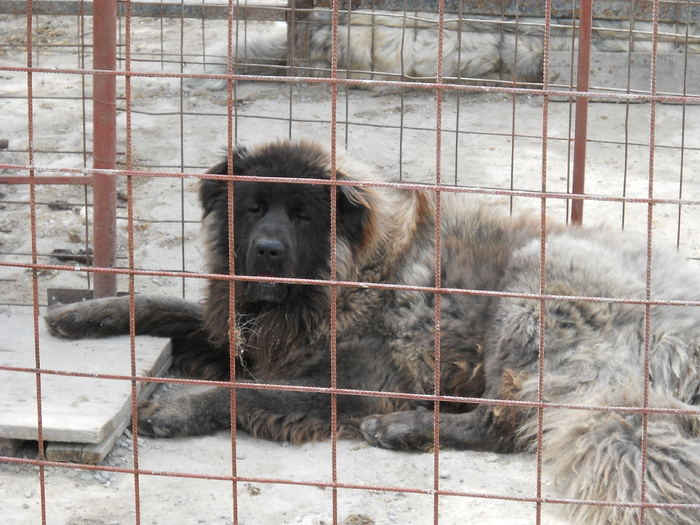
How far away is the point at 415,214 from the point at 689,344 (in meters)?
1.53

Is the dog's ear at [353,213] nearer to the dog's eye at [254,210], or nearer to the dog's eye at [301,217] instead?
the dog's eye at [301,217]

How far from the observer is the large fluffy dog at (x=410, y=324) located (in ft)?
12.5

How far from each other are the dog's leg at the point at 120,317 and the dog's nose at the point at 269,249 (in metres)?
0.90

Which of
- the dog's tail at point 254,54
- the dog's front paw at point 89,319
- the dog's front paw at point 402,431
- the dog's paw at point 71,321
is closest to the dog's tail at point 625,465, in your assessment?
the dog's front paw at point 402,431

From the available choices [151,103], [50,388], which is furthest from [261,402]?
[151,103]

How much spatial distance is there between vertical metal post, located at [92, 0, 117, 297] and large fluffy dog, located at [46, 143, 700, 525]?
0.38 metres

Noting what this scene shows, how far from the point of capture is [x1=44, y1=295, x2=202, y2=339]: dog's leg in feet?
14.6

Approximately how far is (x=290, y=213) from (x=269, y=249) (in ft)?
1.00

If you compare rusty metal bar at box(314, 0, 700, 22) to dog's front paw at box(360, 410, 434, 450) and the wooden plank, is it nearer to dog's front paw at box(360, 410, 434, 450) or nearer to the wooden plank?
dog's front paw at box(360, 410, 434, 450)

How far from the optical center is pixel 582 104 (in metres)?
4.79

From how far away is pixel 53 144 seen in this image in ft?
23.5

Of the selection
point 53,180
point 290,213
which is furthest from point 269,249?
point 53,180

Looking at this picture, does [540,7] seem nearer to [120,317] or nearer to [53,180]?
[53,180]

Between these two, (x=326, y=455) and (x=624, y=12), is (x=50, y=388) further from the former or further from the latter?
(x=624, y=12)
